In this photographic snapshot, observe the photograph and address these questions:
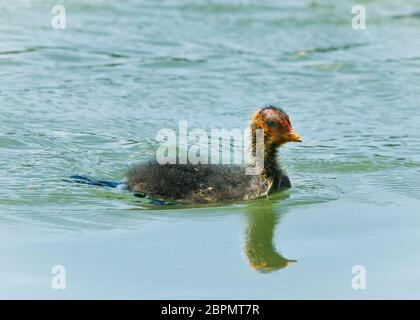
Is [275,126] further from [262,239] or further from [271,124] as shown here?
[262,239]

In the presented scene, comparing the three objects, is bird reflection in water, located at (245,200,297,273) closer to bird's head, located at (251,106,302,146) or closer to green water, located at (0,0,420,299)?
green water, located at (0,0,420,299)

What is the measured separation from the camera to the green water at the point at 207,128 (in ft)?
24.2

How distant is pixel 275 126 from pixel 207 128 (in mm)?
3005

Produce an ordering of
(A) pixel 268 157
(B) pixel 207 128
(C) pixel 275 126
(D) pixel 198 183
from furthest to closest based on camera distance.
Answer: (B) pixel 207 128 < (A) pixel 268 157 < (C) pixel 275 126 < (D) pixel 198 183

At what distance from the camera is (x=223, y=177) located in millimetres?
9148

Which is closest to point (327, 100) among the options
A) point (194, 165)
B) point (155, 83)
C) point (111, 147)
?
point (155, 83)

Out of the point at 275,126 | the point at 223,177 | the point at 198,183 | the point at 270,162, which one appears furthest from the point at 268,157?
the point at 198,183

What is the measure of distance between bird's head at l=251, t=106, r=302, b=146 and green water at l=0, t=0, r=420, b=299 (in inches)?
24.5

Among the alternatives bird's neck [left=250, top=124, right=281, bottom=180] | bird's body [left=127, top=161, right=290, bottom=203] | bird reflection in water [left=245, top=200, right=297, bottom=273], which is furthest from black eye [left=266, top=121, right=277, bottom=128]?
bird reflection in water [left=245, top=200, right=297, bottom=273]

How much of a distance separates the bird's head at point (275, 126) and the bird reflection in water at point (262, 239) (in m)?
0.62

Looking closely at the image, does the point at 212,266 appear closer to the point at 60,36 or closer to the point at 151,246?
the point at 151,246

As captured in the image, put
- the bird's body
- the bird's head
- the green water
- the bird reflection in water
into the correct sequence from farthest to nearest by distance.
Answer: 1. the bird's head
2. the bird's body
3. the bird reflection in water
4. the green water

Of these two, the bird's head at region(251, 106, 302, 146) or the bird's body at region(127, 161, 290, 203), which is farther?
the bird's head at region(251, 106, 302, 146)

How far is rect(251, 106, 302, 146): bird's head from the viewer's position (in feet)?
30.1
